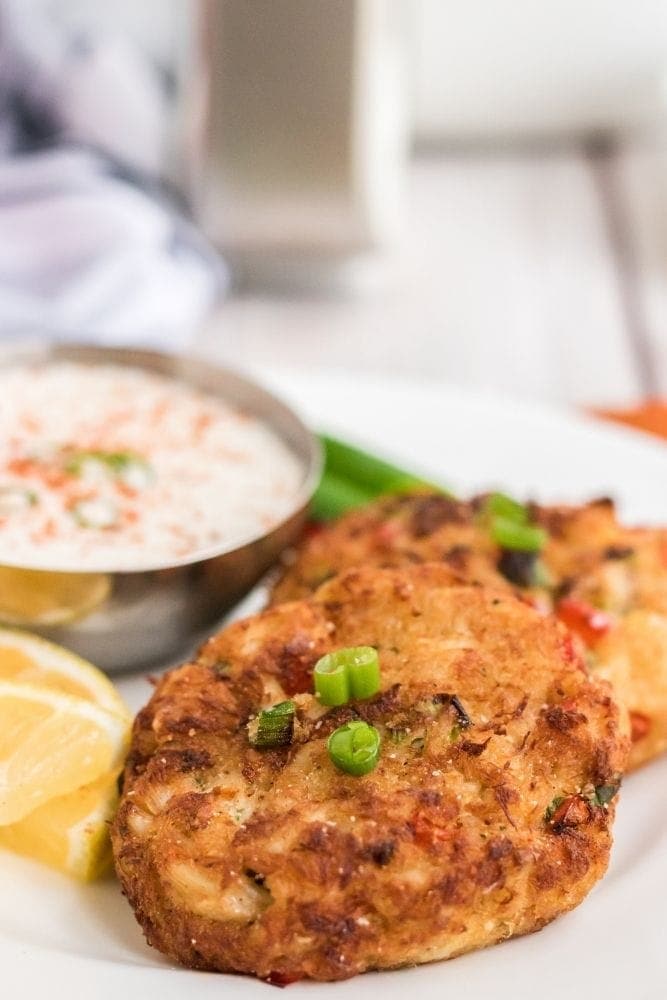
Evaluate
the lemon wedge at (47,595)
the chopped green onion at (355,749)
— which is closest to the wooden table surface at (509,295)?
the lemon wedge at (47,595)

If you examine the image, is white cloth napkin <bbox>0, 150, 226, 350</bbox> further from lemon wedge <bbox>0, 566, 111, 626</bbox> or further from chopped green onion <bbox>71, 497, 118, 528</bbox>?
lemon wedge <bbox>0, 566, 111, 626</bbox>

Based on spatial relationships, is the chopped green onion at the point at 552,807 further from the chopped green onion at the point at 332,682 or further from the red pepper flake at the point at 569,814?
the chopped green onion at the point at 332,682

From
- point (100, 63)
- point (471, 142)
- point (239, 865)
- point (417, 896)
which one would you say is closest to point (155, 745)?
point (239, 865)

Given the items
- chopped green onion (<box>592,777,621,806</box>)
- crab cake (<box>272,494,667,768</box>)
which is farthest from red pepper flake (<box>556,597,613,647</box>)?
chopped green onion (<box>592,777,621,806</box>)

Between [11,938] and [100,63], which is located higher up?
[100,63]

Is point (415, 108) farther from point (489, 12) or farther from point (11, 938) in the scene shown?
point (11, 938)

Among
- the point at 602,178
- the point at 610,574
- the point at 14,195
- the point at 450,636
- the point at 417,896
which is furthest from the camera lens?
the point at 602,178

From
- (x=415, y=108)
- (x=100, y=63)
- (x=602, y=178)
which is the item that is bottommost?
(x=602, y=178)
